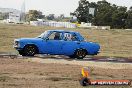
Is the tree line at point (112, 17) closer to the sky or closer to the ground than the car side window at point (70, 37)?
closer to the ground

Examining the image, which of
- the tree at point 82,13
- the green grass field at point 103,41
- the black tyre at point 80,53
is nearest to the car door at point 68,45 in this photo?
the black tyre at point 80,53

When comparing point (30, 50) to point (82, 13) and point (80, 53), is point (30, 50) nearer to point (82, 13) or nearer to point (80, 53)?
point (80, 53)

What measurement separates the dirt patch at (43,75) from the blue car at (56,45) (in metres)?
4.38

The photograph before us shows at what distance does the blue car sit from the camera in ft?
75.7

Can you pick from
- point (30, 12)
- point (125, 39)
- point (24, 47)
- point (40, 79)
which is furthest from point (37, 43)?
point (30, 12)

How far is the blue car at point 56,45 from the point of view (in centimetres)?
2308

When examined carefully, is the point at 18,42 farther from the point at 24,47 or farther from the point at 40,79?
the point at 40,79

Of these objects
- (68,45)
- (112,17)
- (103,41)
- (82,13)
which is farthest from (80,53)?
(82,13)

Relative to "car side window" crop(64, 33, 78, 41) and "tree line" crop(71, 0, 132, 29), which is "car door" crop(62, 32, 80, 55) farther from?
"tree line" crop(71, 0, 132, 29)

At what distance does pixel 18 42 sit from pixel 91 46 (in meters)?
4.15

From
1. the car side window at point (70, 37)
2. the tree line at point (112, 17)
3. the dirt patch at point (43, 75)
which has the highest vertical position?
the car side window at point (70, 37)

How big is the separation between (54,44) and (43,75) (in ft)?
28.2

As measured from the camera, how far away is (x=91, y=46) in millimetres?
24328

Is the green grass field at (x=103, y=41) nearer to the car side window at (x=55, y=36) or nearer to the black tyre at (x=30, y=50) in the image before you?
the car side window at (x=55, y=36)
